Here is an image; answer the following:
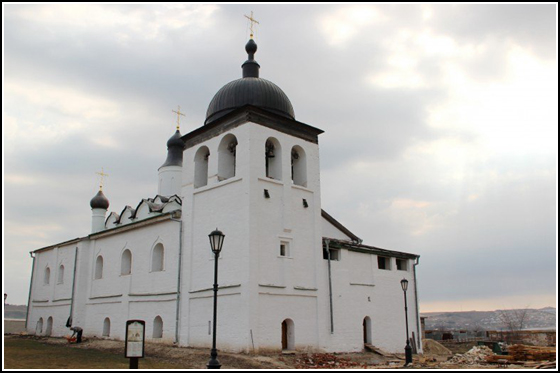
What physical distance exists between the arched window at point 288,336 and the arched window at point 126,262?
10.1 m

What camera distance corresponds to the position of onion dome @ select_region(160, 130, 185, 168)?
32.6 meters

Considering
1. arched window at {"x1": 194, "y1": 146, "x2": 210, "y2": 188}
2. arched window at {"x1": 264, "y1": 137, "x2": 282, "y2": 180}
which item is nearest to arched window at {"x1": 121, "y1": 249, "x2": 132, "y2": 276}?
arched window at {"x1": 194, "y1": 146, "x2": 210, "y2": 188}

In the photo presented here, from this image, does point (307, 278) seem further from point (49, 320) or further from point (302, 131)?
point (49, 320)

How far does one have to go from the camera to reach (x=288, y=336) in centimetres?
2038

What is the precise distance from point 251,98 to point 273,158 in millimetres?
2791

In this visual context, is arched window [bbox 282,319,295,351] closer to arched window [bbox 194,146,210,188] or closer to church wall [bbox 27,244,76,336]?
arched window [bbox 194,146,210,188]

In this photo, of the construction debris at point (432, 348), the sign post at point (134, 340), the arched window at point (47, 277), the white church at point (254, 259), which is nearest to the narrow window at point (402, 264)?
the white church at point (254, 259)

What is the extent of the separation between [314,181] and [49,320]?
66.1 feet

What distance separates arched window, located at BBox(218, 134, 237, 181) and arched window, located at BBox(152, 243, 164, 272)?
5.09 meters

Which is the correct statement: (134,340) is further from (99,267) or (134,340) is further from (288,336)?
(99,267)

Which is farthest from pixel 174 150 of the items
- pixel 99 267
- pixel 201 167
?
pixel 201 167

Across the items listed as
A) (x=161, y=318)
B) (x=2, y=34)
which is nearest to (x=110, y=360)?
(x=161, y=318)

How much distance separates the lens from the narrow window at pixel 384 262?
1014 inches

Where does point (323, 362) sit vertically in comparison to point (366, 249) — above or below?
below
